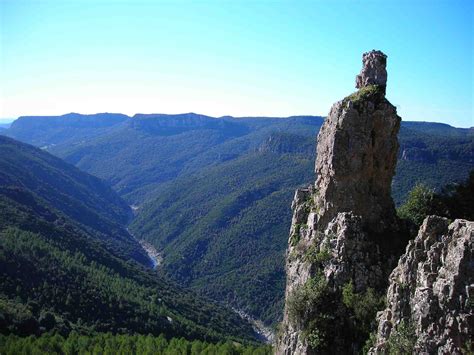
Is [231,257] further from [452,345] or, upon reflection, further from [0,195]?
[452,345]

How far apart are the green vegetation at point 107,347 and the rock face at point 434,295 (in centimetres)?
4077

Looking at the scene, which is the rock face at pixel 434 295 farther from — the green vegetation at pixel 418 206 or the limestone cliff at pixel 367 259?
the green vegetation at pixel 418 206

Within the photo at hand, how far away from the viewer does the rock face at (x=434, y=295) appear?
21.1 meters

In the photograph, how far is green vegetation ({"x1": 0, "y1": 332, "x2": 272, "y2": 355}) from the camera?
5897 cm

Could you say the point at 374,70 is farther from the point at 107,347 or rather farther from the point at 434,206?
the point at 107,347

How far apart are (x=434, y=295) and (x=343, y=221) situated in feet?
29.7

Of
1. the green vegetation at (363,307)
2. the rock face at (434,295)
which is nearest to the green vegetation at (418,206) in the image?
the green vegetation at (363,307)

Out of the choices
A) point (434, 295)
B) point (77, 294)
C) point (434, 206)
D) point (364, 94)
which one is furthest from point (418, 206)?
point (77, 294)

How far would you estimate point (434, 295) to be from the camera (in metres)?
22.0

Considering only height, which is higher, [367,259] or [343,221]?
[343,221]

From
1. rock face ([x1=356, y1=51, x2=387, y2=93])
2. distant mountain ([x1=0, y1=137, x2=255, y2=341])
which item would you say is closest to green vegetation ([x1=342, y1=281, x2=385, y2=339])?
rock face ([x1=356, y1=51, x2=387, y2=93])

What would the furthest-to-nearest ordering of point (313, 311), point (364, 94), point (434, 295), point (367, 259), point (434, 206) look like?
point (434, 206), point (364, 94), point (367, 259), point (313, 311), point (434, 295)

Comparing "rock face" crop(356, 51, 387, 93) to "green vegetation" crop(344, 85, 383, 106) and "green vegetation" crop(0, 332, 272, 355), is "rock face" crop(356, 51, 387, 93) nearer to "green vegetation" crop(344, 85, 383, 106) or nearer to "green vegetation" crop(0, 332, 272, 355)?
"green vegetation" crop(344, 85, 383, 106)

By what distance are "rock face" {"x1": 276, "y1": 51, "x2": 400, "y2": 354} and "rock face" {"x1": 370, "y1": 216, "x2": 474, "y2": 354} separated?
3.74m
